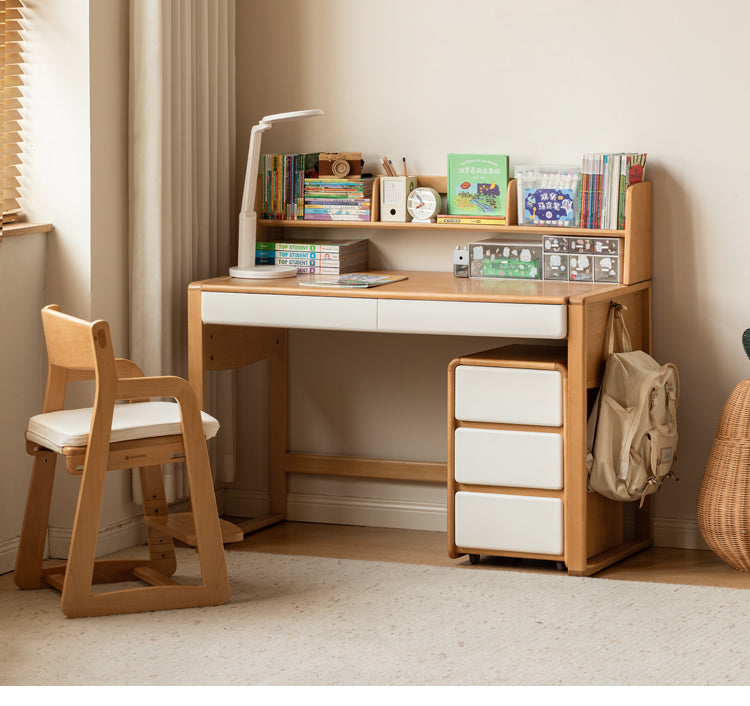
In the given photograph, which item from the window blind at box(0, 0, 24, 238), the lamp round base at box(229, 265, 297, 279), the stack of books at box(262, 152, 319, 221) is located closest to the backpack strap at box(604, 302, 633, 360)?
the lamp round base at box(229, 265, 297, 279)

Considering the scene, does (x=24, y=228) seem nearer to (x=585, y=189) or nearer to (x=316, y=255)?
(x=316, y=255)

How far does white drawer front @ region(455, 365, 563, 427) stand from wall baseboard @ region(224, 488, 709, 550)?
25.1 inches

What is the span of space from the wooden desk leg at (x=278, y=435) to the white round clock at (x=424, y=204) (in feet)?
1.97

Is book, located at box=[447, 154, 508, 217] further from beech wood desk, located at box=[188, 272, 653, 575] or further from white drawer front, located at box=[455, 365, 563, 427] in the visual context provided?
white drawer front, located at box=[455, 365, 563, 427]

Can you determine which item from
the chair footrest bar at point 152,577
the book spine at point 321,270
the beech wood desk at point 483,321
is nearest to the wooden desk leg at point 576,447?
the beech wood desk at point 483,321

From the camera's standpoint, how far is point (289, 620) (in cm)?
296

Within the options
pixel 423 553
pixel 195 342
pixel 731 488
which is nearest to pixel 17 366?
pixel 195 342

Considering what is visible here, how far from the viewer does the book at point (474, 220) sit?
3.64m

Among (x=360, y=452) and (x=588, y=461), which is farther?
(x=360, y=452)

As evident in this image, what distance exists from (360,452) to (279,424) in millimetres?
279

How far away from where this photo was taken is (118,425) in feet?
9.63

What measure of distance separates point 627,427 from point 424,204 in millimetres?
939
